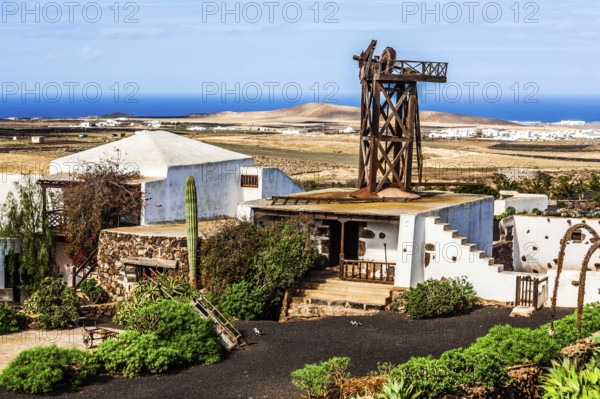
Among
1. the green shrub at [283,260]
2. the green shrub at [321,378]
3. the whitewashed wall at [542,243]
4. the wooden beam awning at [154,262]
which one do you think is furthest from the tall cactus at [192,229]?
the whitewashed wall at [542,243]

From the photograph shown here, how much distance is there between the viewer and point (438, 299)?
78.9 feet

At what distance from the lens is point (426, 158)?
90.9 meters

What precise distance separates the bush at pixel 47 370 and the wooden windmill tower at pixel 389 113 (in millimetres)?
12781

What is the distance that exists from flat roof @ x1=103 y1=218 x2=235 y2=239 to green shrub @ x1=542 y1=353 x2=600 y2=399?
1274 cm

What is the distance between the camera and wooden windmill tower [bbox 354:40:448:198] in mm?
29109

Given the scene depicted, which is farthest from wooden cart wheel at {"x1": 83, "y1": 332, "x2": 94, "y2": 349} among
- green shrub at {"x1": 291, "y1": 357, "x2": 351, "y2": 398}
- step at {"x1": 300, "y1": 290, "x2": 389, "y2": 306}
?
green shrub at {"x1": 291, "y1": 357, "x2": 351, "y2": 398}

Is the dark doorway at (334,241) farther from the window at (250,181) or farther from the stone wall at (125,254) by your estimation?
the window at (250,181)

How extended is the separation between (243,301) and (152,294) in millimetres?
2237

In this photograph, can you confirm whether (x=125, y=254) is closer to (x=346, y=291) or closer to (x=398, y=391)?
(x=346, y=291)

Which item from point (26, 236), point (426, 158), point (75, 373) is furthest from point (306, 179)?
point (75, 373)

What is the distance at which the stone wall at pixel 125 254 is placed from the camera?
27464mm

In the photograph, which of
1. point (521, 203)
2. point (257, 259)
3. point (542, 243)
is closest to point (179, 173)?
point (257, 259)

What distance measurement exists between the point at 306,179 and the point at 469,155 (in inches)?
1356

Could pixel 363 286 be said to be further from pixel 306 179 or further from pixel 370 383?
pixel 306 179
